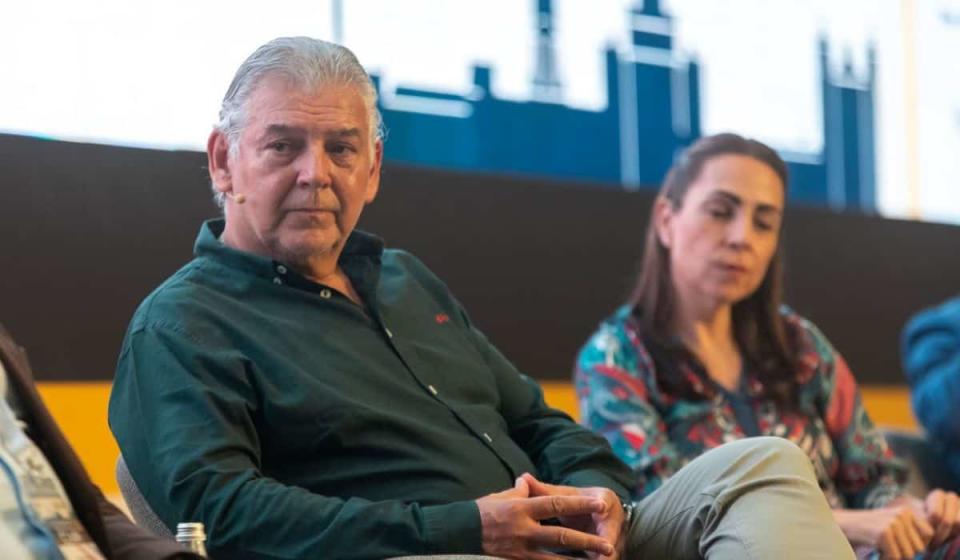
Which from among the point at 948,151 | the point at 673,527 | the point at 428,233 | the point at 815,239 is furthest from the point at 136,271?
the point at 948,151

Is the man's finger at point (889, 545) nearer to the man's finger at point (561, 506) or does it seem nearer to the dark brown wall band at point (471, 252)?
the man's finger at point (561, 506)

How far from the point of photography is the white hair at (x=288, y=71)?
218 cm

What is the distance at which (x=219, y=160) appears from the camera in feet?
7.41

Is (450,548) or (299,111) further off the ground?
(299,111)

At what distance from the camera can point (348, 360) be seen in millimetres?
2154

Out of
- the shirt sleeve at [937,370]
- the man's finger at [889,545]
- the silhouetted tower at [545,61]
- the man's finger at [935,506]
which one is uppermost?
the silhouetted tower at [545,61]

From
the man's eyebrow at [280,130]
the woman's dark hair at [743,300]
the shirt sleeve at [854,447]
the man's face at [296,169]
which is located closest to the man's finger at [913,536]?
the shirt sleeve at [854,447]

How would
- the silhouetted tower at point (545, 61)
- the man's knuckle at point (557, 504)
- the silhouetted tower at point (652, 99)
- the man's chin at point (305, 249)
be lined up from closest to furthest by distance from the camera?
the man's knuckle at point (557, 504), the man's chin at point (305, 249), the silhouetted tower at point (545, 61), the silhouetted tower at point (652, 99)

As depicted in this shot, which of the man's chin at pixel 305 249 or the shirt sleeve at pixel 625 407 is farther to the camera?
the shirt sleeve at pixel 625 407

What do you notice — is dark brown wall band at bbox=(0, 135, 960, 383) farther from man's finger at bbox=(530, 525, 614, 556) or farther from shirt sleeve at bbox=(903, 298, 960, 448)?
man's finger at bbox=(530, 525, 614, 556)

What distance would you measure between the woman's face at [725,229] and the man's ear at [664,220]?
3cm

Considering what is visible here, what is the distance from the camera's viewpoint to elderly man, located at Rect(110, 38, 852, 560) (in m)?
1.90

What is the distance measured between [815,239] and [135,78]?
232 centimetres

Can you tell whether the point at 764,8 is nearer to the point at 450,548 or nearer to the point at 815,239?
the point at 815,239
